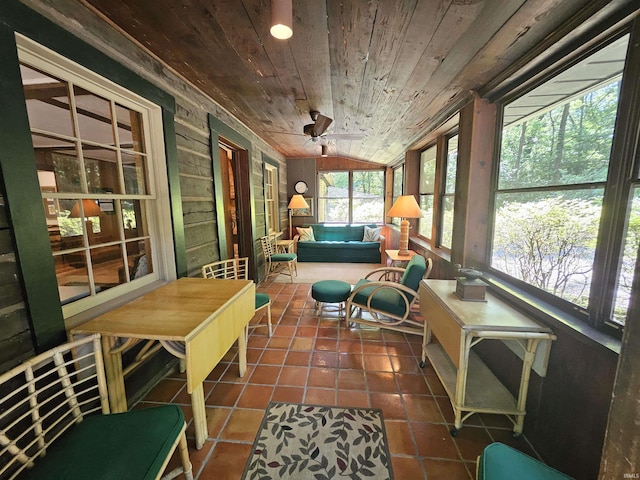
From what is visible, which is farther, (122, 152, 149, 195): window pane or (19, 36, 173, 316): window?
(122, 152, 149, 195): window pane

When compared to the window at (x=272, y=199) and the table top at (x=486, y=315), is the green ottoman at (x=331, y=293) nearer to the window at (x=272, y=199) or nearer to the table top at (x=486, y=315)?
the table top at (x=486, y=315)

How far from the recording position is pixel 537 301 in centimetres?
149

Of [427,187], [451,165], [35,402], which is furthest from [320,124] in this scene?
[35,402]

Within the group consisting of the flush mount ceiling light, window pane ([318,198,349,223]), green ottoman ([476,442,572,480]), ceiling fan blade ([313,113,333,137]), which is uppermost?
ceiling fan blade ([313,113,333,137])

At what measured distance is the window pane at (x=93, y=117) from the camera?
4.82ft

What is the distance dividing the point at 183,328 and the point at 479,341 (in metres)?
1.68

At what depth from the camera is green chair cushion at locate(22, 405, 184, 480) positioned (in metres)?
0.89

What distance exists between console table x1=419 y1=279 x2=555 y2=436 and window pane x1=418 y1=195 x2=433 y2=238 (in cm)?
196

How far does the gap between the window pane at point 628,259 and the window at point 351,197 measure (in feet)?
18.4

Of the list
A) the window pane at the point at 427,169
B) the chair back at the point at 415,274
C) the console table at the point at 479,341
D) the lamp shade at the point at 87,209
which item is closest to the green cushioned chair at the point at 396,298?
the chair back at the point at 415,274

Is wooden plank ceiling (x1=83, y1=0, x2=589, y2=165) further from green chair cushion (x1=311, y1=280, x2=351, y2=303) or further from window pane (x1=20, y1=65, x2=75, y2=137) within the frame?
green chair cushion (x1=311, y1=280, x2=351, y2=303)

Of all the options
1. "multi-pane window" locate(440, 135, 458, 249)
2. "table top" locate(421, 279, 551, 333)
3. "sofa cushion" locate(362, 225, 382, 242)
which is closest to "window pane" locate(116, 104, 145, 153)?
"table top" locate(421, 279, 551, 333)

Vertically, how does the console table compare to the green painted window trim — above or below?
below

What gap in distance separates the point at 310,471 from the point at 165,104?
2.58 m
